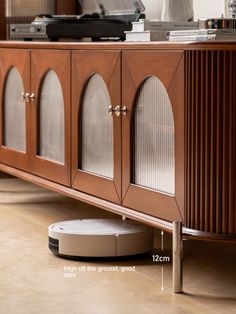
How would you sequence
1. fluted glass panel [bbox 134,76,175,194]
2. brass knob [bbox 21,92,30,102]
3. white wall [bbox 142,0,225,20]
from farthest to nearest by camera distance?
1. brass knob [bbox 21,92,30,102]
2. white wall [bbox 142,0,225,20]
3. fluted glass panel [bbox 134,76,175,194]

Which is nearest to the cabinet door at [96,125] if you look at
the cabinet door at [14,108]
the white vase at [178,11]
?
the white vase at [178,11]

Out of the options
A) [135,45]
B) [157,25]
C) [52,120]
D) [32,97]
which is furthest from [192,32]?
[32,97]

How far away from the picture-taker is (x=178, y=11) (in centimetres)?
309

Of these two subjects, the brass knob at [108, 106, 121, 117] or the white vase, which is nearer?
the brass knob at [108, 106, 121, 117]

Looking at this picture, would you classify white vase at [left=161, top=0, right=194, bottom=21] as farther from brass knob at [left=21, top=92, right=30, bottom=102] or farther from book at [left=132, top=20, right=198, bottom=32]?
brass knob at [left=21, top=92, right=30, bottom=102]

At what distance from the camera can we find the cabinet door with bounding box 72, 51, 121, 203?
107 inches

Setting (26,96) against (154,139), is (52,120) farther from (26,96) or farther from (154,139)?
(154,139)

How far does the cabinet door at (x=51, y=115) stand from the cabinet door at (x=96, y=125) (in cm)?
7

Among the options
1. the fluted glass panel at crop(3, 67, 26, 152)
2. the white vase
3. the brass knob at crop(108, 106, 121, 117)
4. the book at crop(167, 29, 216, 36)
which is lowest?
the fluted glass panel at crop(3, 67, 26, 152)

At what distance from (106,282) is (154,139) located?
41 centimetres

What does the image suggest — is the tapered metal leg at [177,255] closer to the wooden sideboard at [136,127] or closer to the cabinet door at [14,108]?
the wooden sideboard at [136,127]

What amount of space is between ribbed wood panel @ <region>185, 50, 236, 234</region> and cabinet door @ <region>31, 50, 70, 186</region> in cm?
84

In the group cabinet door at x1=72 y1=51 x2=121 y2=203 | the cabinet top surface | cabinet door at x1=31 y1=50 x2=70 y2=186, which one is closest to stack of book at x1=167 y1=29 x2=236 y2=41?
the cabinet top surface

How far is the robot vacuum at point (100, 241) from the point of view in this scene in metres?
2.69
